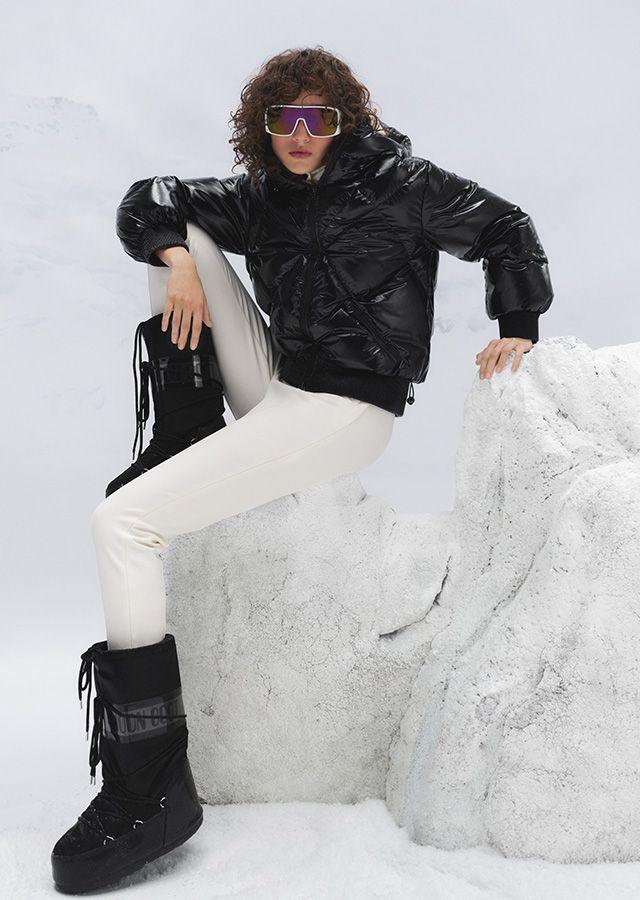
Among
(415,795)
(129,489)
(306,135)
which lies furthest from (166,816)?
(306,135)

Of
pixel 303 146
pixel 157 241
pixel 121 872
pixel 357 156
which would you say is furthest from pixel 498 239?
pixel 121 872

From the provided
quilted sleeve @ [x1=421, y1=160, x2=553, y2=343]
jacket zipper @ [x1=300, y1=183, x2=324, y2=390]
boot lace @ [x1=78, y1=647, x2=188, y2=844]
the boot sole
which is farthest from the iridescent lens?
the boot sole

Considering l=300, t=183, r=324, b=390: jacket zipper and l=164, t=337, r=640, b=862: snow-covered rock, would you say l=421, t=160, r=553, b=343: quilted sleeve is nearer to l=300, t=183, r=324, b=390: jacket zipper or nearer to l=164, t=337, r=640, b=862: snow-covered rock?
l=164, t=337, r=640, b=862: snow-covered rock

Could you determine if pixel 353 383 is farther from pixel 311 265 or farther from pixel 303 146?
pixel 303 146

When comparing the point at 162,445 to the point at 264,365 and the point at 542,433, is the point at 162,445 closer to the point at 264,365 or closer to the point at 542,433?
the point at 264,365

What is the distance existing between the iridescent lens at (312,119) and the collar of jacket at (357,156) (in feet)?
0.13

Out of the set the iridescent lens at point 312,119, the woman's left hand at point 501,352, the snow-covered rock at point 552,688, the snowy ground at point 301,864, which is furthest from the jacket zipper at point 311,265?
the snowy ground at point 301,864

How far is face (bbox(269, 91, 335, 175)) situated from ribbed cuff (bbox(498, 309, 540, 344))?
52cm

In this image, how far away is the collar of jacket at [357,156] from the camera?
230 cm

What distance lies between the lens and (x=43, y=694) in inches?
133

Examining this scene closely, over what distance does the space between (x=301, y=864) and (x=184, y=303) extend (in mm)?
1144

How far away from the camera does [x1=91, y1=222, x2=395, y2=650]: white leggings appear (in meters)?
2.13

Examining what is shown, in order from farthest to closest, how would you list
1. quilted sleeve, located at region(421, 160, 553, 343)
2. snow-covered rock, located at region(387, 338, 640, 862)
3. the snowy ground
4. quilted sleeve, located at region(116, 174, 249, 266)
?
quilted sleeve, located at region(116, 174, 249, 266)
quilted sleeve, located at region(421, 160, 553, 343)
snow-covered rock, located at region(387, 338, 640, 862)
the snowy ground

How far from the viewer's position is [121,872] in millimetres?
2025
